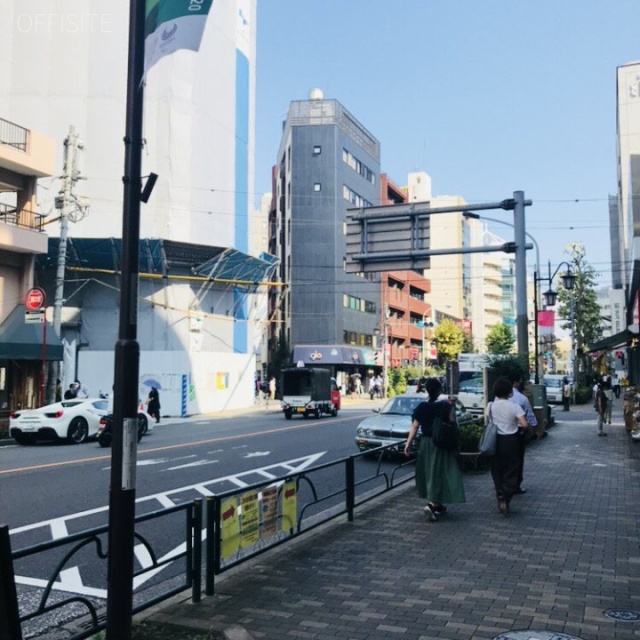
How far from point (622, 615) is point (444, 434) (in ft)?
11.9

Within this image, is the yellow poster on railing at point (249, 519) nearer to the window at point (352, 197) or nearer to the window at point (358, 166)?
the window at point (352, 197)

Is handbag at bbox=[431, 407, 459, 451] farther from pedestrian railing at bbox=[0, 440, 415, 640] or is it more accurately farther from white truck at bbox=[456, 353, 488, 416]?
white truck at bbox=[456, 353, 488, 416]

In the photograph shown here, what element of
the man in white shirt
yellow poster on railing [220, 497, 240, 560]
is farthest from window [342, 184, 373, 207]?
yellow poster on railing [220, 497, 240, 560]

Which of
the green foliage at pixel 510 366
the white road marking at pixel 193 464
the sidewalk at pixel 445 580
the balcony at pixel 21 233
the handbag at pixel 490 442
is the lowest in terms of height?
the white road marking at pixel 193 464

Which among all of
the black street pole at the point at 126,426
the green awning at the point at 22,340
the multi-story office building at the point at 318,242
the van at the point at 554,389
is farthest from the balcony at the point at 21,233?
the multi-story office building at the point at 318,242

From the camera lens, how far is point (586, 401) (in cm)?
4772

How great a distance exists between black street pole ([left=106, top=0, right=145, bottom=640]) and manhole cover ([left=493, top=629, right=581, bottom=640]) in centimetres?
254

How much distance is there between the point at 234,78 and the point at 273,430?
89.6ft

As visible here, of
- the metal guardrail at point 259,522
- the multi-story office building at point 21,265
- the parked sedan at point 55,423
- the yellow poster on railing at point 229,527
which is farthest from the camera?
the multi-story office building at point 21,265

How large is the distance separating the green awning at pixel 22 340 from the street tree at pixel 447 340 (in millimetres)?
57286

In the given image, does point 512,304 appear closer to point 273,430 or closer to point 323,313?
point 323,313

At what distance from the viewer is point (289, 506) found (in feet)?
24.3

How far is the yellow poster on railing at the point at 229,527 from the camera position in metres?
6.06

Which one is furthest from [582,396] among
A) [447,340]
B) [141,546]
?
[141,546]
